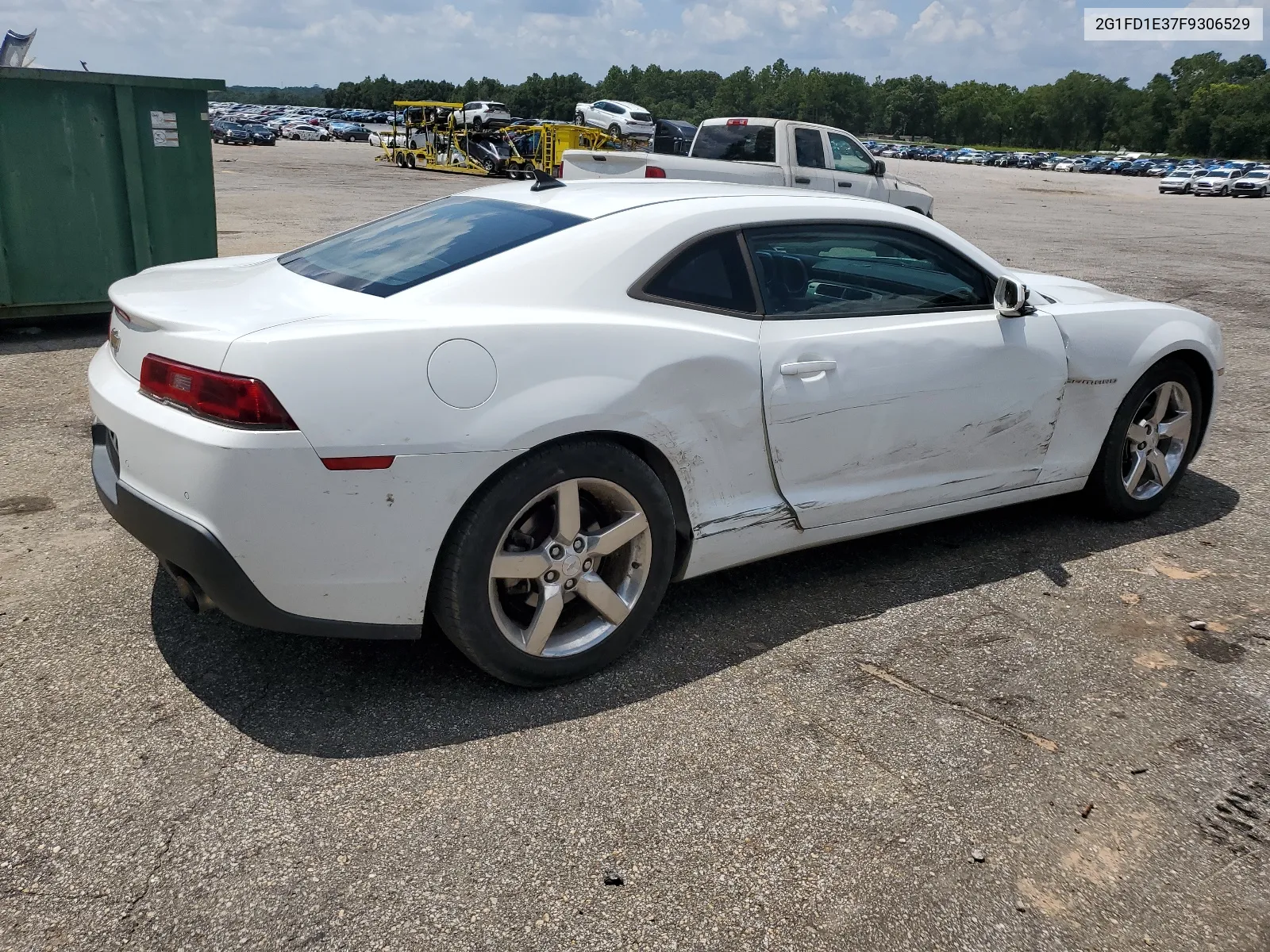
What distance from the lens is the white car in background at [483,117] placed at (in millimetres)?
32438

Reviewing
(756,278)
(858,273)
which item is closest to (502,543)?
(756,278)

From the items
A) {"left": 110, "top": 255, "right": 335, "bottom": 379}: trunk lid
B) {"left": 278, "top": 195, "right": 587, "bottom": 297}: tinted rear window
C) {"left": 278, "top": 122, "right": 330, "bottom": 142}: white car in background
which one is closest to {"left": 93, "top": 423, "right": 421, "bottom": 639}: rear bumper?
{"left": 110, "top": 255, "right": 335, "bottom": 379}: trunk lid

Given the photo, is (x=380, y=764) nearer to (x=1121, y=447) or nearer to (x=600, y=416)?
(x=600, y=416)

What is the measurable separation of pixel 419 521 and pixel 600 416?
61 cm

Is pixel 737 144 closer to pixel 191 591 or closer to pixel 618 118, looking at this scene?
pixel 191 591

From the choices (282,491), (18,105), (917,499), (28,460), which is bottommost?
(28,460)

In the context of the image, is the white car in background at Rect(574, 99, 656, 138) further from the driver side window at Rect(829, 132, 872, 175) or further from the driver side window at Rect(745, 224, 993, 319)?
the driver side window at Rect(745, 224, 993, 319)

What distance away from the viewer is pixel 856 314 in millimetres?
3758

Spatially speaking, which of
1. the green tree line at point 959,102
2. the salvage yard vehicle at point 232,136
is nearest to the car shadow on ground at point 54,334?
the salvage yard vehicle at point 232,136

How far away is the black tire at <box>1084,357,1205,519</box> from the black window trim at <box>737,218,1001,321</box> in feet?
3.13

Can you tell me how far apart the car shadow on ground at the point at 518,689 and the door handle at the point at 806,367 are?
903 millimetres

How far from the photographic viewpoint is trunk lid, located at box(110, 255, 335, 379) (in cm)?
281

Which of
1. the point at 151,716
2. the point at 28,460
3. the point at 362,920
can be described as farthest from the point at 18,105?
the point at 362,920

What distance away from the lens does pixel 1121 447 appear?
15.1ft
